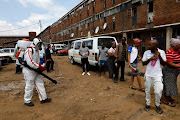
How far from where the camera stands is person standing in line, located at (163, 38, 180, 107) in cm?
294

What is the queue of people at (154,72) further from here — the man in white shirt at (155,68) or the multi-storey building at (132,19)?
the multi-storey building at (132,19)

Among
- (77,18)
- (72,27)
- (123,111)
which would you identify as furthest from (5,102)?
(72,27)

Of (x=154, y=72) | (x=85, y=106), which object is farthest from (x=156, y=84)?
(x=85, y=106)

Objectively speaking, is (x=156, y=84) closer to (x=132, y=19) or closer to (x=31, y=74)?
(x=31, y=74)

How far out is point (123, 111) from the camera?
311 centimetres

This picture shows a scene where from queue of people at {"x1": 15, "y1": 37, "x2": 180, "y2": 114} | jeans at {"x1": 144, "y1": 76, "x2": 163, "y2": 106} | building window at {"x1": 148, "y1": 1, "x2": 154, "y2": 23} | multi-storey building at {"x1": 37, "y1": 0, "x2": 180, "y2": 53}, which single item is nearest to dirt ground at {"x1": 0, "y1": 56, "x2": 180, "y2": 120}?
queue of people at {"x1": 15, "y1": 37, "x2": 180, "y2": 114}

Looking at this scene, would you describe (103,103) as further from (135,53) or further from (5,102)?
(5,102)

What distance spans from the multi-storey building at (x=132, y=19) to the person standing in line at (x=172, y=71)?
357 inches

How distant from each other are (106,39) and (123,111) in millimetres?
4674

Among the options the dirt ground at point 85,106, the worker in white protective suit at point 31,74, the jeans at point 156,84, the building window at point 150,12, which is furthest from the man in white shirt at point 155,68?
the building window at point 150,12

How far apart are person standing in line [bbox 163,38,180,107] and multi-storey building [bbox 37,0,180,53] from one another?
906 centimetres

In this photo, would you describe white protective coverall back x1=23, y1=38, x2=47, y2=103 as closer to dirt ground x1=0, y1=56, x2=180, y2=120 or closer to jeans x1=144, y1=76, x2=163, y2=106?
dirt ground x1=0, y1=56, x2=180, y2=120

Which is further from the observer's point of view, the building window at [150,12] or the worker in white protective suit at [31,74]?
the building window at [150,12]

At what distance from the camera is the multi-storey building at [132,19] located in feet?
35.9
